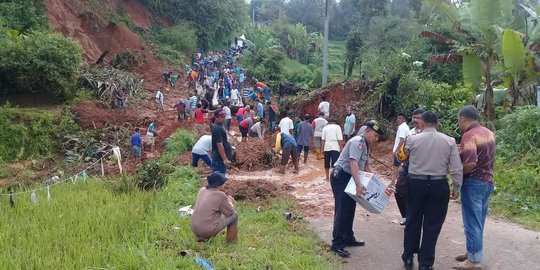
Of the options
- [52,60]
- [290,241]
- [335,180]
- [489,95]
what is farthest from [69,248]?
[52,60]

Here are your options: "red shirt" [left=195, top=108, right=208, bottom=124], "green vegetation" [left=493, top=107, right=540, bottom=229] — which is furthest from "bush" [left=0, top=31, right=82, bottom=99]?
"green vegetation" [left=493, top=107, right=540, bottom=229]

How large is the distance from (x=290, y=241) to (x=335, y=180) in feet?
3.36

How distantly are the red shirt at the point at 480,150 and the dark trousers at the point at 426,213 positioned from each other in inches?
16.1

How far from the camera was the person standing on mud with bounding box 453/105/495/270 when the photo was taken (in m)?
5.44

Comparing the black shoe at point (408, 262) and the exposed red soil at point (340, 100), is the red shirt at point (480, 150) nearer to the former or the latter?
the black shoe at point (408, 262)

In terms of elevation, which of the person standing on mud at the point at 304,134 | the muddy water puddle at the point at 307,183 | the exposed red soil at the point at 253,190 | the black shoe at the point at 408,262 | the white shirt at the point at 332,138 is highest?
the white shirt at the point at 332,138

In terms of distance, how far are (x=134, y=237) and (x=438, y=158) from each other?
12.5 feet

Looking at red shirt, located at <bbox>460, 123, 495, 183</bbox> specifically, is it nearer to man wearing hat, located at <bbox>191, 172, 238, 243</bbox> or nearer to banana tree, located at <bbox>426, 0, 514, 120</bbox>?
man wearing hat, located at <bbox>191, 172, 238, 243</bbox>

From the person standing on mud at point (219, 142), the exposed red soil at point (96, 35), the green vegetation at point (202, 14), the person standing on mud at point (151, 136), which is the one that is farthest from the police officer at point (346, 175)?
the green vegetation at point (202, 14)

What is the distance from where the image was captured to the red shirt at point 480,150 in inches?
214

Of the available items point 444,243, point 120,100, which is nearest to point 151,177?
point 444,243

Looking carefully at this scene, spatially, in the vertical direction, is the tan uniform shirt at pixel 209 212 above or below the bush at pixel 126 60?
below

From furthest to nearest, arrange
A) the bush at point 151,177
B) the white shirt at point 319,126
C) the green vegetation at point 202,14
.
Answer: the green vegetation at point 202,14 < the white shirt at point 319,126 < the bush at point 151,177

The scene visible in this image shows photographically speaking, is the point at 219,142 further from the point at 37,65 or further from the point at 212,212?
the point at 37,65
